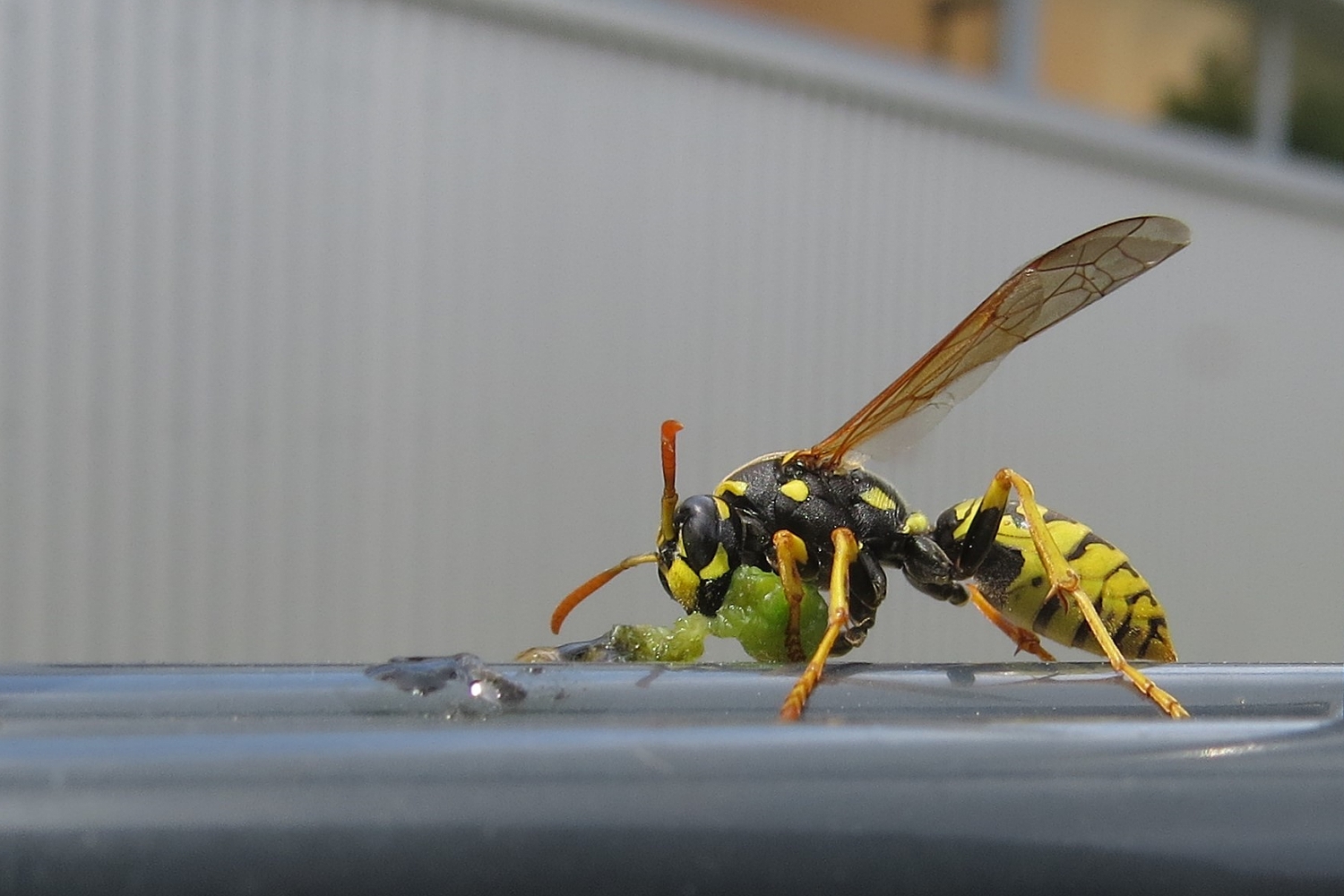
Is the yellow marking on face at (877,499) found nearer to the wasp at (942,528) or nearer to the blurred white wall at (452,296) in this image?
the wasp at (942,528)

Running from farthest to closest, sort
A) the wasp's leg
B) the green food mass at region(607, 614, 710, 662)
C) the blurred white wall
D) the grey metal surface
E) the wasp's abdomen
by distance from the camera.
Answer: the blurred white wall
the wasp's abdomen
the green food mass at region(607, 614, 710, 662)
the wasp's leg
the grey metal surface

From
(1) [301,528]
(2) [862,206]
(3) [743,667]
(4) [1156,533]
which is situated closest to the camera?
(3) [743,667]

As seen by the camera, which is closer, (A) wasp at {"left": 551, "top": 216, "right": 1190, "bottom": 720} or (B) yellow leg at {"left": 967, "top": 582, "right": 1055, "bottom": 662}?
(A) wasp at {"left": 551, "top": 216, "right": 1190, "bottom": 720}

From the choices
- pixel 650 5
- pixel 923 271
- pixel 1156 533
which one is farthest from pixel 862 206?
pixel 1156 533

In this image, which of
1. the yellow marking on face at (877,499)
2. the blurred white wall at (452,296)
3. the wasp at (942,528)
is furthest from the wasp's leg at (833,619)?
the blurred white wall at (452,296)

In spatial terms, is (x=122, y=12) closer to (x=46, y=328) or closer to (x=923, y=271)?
(x=46, y=328)

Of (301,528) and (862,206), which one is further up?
(862,206)

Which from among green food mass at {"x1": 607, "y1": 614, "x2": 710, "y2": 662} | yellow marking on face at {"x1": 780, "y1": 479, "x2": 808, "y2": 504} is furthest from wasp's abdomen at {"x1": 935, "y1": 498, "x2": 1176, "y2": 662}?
green food mass at {"x1": 607, "y1": 614, "x2": 710, "y2": 662}

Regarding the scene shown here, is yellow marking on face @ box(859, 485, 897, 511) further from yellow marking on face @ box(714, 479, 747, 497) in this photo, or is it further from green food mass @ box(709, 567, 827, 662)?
green food mass @ box(709, 567, 827, 662)
